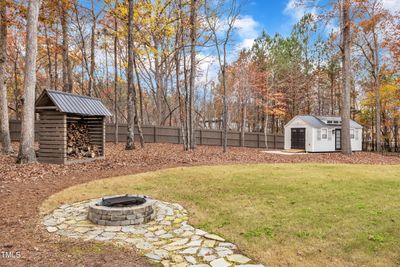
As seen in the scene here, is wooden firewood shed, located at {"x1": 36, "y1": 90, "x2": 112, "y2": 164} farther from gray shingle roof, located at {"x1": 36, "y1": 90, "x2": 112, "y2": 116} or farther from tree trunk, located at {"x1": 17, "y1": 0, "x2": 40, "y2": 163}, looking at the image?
tree trunk, located at {"x1": 17, "y1": 0, "x2": 40, "y2": 163}

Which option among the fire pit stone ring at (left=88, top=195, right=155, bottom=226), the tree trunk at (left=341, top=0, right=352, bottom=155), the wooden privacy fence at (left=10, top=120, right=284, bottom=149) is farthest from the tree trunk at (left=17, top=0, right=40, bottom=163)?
the tree trunk at (left=341, top=0, right=352, bottom=155)

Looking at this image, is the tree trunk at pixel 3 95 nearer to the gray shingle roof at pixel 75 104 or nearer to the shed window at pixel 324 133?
the gray shingle roof at pixel 75 104

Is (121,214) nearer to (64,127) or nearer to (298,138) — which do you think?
(64,127)

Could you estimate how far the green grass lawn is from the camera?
3.39 meters

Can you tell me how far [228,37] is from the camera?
14.3 meters

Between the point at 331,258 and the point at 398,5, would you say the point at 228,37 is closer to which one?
the point at 398,5

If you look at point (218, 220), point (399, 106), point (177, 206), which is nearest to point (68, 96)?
point (177, 206)

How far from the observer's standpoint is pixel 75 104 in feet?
30.4

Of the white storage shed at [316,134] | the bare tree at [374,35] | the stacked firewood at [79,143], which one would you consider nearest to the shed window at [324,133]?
the white storage shed at [316,134]

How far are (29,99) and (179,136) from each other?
11278 mm

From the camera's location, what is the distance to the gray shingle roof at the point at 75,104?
8.68 meters

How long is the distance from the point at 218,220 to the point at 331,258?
67.9 inches

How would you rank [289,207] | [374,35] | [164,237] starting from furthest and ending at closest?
1. [374,35]
2. [289,207]
3. [164,237]

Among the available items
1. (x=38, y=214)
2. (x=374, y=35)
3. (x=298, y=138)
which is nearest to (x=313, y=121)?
(x=298, y=138)
